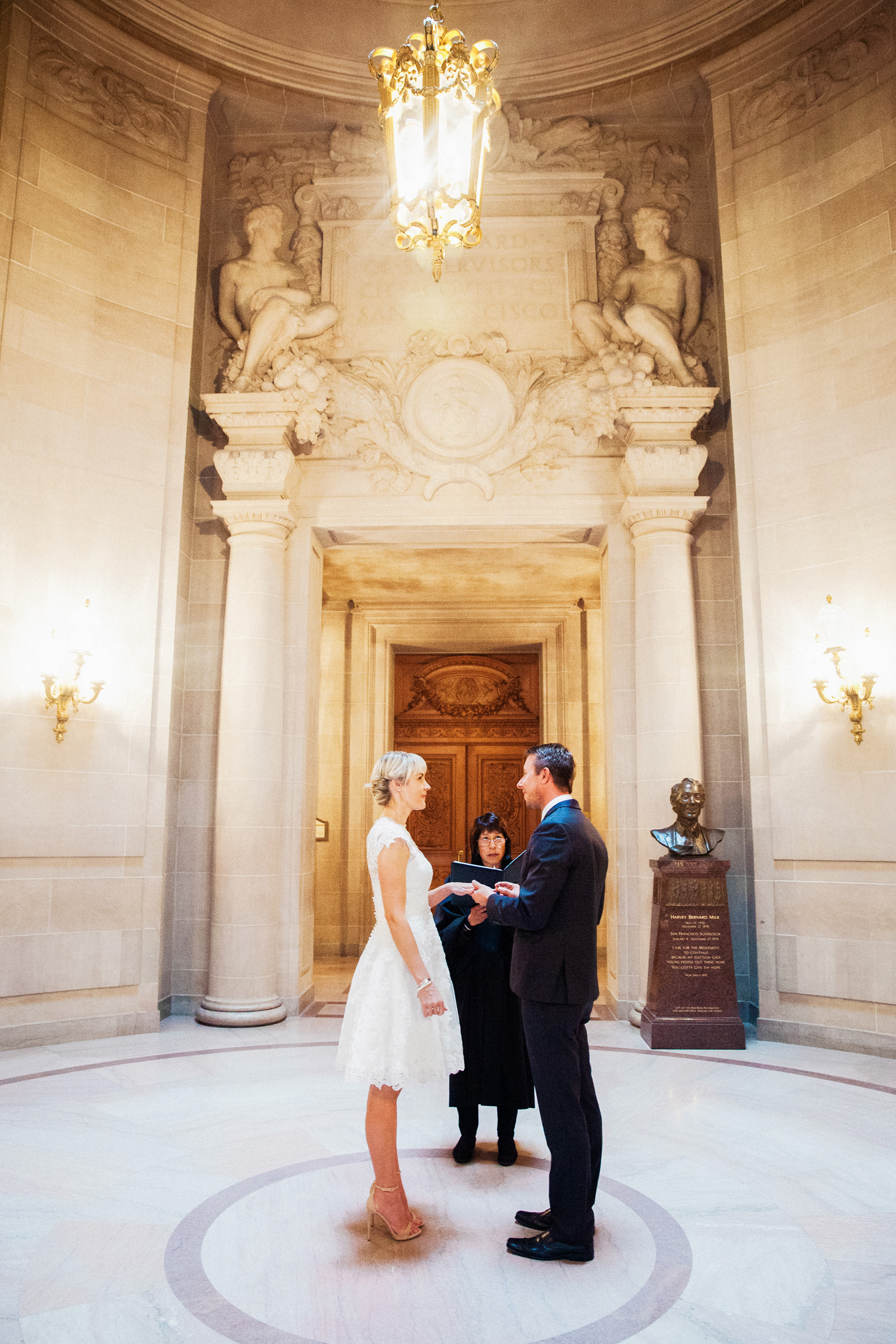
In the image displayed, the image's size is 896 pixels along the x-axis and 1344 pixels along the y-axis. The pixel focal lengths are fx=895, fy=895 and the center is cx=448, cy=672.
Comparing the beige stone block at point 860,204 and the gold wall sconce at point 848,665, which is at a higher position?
the beige stone block at point 860,204

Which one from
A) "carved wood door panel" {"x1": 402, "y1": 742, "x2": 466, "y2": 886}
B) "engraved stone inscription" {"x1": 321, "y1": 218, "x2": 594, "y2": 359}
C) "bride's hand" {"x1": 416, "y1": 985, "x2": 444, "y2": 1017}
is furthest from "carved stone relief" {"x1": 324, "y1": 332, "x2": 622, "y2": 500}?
"bride's hand" {"x1": 416, "y1": 985, "x2": 444, "y2": 1017}

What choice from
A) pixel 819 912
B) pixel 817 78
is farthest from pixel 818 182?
pixel 819 912

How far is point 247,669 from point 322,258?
376 cm

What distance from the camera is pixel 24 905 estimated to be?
6109 millimetres

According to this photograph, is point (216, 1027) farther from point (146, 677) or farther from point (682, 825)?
point (682, 825)

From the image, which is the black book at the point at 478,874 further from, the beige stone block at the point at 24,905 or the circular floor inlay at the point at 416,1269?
the beige stone block at the point at 24,905

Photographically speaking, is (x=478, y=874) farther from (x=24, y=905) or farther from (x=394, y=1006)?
(x=24, y=905)

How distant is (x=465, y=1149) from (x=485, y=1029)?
496 millimetres

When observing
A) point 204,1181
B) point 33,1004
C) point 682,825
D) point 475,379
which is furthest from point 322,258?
point 204,1181

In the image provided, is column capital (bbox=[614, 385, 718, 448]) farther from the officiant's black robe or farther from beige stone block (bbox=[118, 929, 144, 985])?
beige stone block (bbox=[118, 929, 144, 985])

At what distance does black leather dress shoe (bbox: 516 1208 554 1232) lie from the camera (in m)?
3.06

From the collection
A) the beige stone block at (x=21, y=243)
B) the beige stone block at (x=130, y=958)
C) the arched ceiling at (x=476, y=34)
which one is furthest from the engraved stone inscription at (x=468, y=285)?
the beige stone block at (x=130, y=958)

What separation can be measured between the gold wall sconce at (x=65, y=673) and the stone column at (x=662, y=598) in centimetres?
419

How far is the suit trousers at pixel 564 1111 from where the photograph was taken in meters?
2.84
